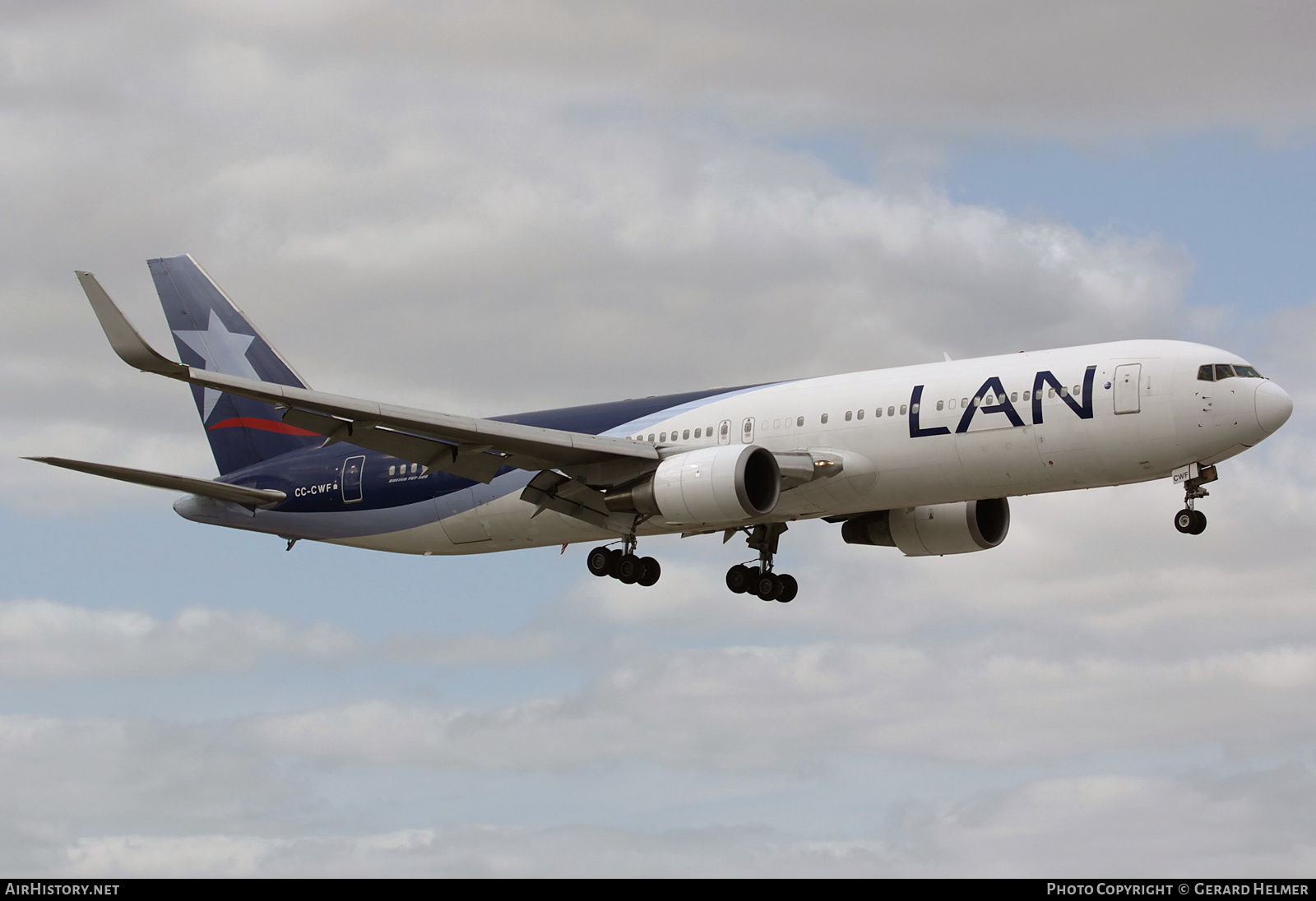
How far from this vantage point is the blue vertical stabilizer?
47844 mm

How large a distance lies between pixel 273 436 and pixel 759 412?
658 inches

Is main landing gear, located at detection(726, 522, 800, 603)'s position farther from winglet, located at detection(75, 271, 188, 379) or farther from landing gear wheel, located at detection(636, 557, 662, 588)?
winglet, located at detection(75, 271, 188, 379)

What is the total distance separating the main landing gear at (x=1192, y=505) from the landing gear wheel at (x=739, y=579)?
1301cm

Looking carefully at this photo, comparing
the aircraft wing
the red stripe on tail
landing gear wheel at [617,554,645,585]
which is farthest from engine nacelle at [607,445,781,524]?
the red stripe on tail

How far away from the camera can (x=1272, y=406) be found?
34.0m

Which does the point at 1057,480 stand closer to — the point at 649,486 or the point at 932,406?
the point at 932,406

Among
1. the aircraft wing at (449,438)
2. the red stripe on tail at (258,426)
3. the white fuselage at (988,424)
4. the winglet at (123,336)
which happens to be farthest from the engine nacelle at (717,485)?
the red stripe on tail at (258,426)

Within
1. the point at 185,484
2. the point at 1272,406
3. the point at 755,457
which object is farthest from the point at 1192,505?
the point at 185,484

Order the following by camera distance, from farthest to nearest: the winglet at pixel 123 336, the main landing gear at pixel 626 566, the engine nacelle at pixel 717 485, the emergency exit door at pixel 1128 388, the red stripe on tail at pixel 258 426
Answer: the red stripe on tail at pixel 258 426 → the main landing gear at pixel 626 566 → the engine nacelle at pixel 717 485 → the emergency exit door at pixel 1128 388 → the winglet at pixel 123 336

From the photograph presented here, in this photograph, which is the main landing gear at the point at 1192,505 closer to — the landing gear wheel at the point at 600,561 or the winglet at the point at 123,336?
the landing gear wheel at the point at 600,561

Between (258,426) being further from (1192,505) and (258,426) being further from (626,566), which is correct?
(1192,505)

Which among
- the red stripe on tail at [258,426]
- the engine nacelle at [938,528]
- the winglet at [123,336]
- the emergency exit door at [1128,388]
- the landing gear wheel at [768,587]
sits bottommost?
the winglet at [123,336]

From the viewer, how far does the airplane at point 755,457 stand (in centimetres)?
3434

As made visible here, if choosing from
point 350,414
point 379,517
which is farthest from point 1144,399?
point 379,517
